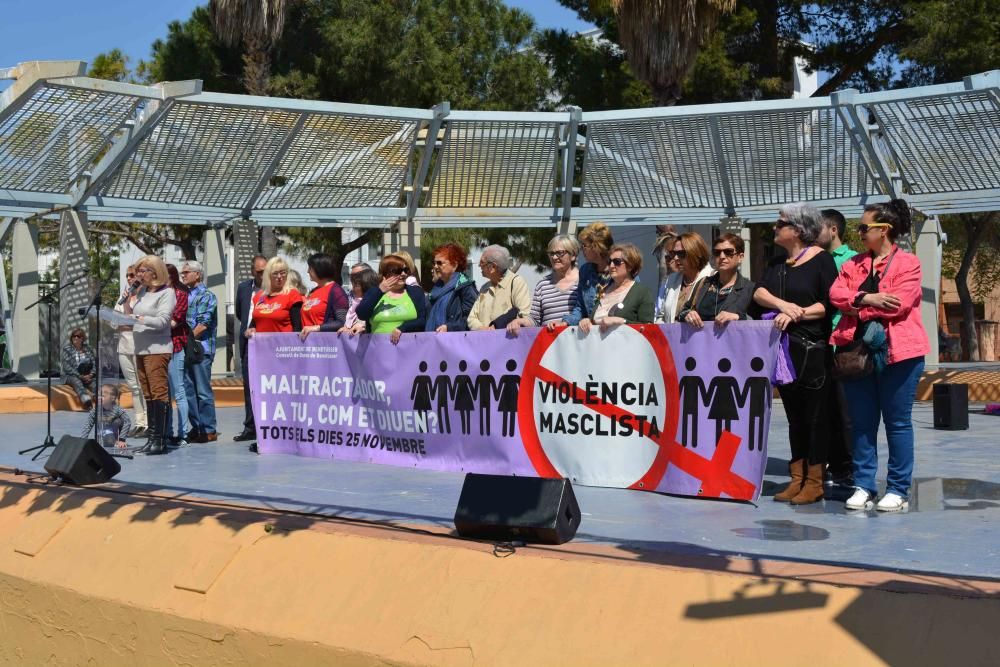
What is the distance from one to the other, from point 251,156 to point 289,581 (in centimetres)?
1205

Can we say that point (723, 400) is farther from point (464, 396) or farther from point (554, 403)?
point (464, 396)

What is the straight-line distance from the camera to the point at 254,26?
2598 cm

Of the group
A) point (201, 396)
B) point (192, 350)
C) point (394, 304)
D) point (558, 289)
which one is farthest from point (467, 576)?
point (201, 396)

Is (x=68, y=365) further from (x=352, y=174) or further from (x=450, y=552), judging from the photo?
(x=450, y=552)

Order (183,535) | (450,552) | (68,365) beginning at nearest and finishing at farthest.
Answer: (450,552)
(183,535)
(68,365)

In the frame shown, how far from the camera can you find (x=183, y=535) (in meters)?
6.63

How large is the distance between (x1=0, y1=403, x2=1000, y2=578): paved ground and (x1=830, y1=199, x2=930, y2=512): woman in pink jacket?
0.28 m

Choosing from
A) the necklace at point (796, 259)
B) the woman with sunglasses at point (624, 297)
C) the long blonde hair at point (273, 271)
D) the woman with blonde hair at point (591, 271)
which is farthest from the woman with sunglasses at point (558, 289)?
the long blonde hair at point (273, 271)

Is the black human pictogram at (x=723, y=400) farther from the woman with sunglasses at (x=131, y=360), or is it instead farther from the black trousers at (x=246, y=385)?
the woman with sunglasses at (x=131, y=360)

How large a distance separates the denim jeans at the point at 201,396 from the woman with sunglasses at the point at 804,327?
6.05m

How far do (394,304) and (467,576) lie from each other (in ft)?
14.4

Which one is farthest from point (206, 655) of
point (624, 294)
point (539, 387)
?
point (624, 294)

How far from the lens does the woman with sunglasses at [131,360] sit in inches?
413

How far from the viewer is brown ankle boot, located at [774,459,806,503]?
7.02 m
